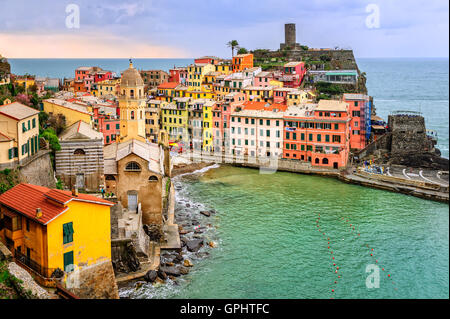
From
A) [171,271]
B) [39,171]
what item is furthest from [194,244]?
[39,171]

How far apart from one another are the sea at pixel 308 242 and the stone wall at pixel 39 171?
605cm

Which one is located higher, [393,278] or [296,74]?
[296,74]

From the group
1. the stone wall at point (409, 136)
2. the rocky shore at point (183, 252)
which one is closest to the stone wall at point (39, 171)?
A: the rocky shore at point (183, 252)

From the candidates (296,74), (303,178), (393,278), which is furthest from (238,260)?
(296,74)

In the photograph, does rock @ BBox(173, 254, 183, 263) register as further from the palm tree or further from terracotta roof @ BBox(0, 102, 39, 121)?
the palm tree

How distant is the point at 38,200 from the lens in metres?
14.9

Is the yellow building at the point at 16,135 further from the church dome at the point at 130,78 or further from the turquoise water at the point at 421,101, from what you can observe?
the turquoise water at the point at 421,101

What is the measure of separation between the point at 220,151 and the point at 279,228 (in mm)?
18467

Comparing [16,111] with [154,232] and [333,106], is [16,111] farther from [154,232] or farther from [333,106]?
[333,106]

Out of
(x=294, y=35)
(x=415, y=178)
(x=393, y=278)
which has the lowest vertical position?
(x=393, y=278)

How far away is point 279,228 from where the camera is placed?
78.3 feet

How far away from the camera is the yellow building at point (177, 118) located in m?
43.8

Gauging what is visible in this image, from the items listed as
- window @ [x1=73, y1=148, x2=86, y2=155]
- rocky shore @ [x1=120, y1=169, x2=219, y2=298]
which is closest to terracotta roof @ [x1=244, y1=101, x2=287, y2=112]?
rocky shore @ [x1=120, y1=169, x2=219, y2=298]
